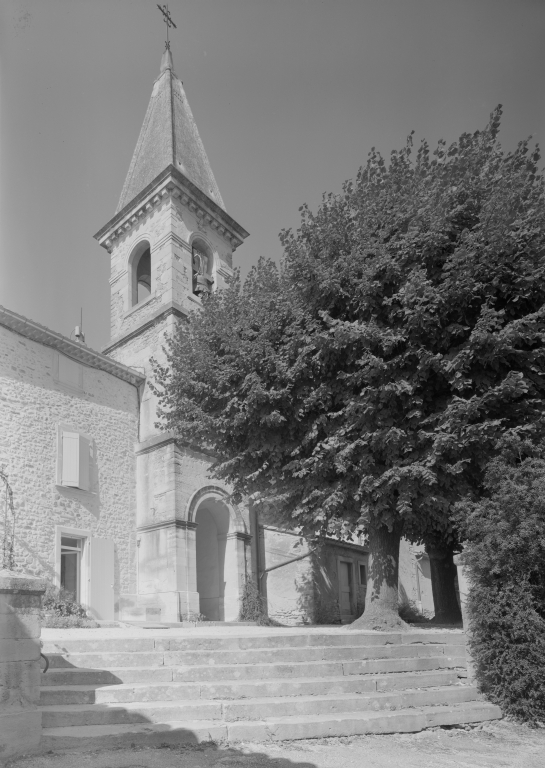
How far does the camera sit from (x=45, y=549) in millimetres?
14352

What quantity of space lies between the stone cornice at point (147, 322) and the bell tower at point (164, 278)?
3 cm

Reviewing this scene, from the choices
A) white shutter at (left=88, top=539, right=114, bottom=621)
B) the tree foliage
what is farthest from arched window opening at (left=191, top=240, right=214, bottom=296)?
the tree foliage

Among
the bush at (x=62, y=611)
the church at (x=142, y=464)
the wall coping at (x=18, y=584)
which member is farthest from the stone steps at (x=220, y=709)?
the church at (x=142, y=464)

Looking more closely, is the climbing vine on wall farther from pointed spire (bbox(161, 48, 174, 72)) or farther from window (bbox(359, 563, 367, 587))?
pointed spire (bbox(161, 48, 174, 72))

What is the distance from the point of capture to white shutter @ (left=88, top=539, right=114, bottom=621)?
15062mm

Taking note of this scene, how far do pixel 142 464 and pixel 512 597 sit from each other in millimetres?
12152

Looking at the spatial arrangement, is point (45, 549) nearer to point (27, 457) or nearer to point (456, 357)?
point (27, 457)

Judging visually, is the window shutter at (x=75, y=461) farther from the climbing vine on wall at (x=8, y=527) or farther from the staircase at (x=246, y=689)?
the staircase at (x=246, y=689)

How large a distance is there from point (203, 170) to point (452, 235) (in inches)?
600

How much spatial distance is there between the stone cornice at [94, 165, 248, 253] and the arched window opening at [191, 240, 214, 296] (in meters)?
0.87

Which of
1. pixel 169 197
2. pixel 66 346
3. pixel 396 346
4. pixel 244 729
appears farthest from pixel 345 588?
pixel 244 729

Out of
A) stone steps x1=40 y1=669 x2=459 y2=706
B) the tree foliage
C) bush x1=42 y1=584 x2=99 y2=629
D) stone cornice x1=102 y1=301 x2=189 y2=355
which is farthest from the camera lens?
stone cornice x1=102 y1=301 x2=189 y2=355

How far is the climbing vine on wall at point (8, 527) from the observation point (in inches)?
531

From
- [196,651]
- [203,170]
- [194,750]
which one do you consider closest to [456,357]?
[196,651]
